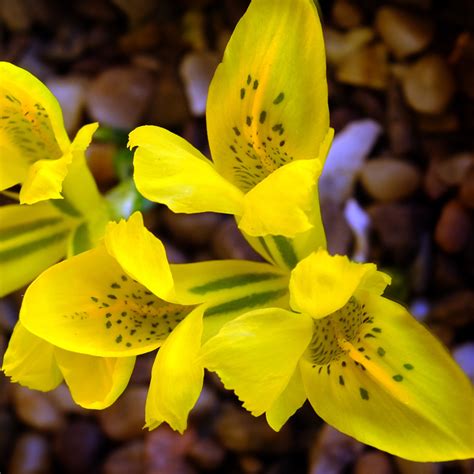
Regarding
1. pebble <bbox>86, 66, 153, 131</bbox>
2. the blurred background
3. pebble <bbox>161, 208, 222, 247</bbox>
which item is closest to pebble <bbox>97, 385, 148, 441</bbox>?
the blurred background

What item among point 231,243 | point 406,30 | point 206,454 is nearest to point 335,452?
point 206,454

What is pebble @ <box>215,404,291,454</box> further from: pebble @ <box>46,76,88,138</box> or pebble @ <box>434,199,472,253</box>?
pebble @ <box>46,76,88,138</box>

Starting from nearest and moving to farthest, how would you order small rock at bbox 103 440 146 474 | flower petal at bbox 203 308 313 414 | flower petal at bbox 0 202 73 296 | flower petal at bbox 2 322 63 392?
flower petal at bbox 203 308 313 414, flower petal at bbox 2 322 63 392, flower petal at bbox 0 202 73 296, small rock at bbox 103 440 146 474

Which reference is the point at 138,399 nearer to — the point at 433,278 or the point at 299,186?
the point at 433,278

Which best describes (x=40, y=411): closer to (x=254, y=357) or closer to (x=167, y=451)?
(x=167, y=451)

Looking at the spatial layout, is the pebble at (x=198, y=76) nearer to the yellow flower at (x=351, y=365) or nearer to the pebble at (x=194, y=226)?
the pebble at (x=194, y=226)

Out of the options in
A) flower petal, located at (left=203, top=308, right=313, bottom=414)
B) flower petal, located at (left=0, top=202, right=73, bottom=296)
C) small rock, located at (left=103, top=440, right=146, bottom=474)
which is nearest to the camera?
flower petal, located at (left=203, top=308, right=313, bottom=414)

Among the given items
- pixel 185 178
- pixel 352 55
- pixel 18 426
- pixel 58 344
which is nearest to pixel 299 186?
pixel 185 178
